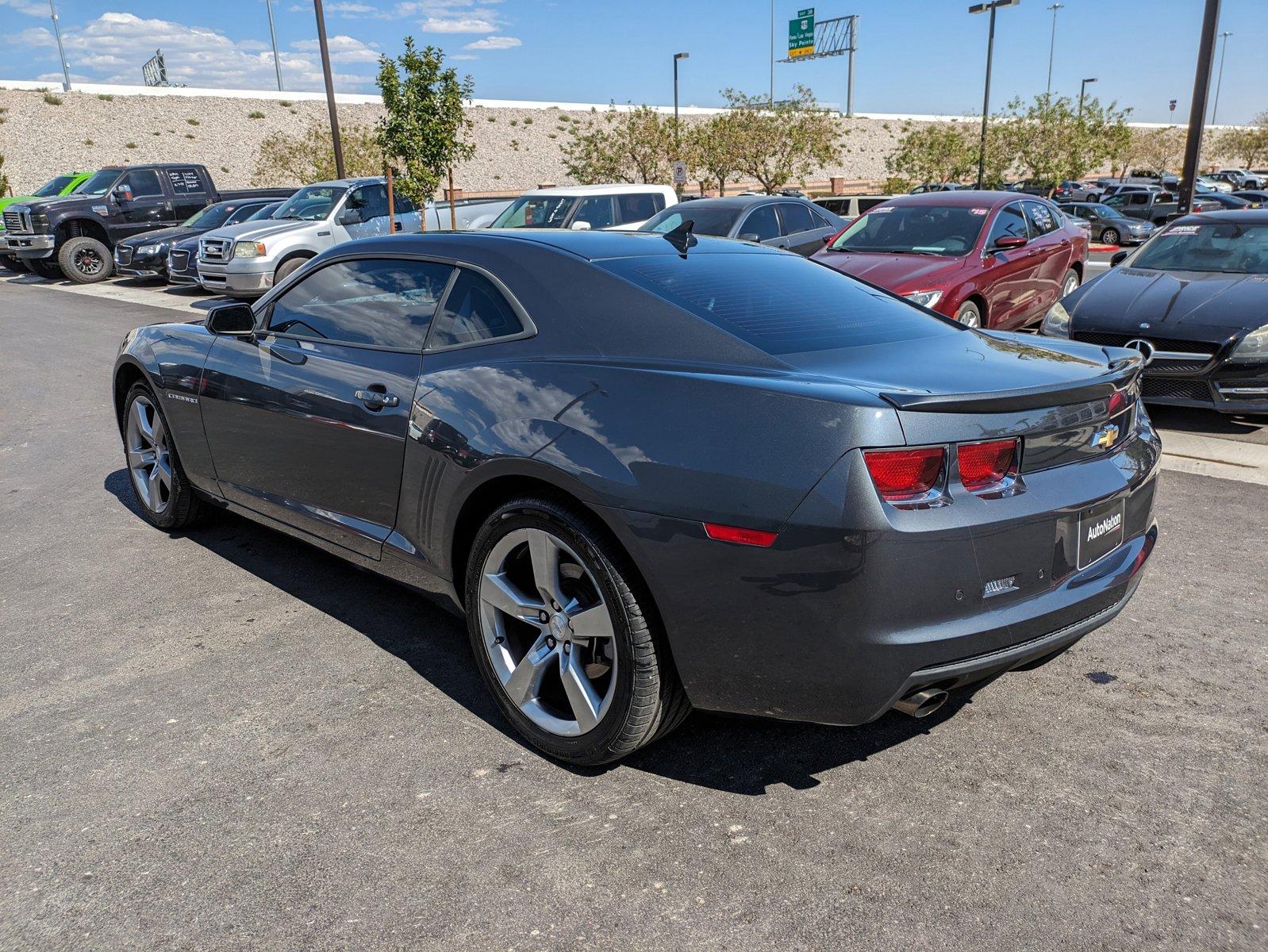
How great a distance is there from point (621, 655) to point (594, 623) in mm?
137

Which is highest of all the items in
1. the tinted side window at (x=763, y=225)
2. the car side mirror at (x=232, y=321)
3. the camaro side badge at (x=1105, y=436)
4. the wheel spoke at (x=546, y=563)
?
the car side mirror at (x=232, y=321)

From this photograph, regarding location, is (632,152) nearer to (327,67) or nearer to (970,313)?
(327,67)

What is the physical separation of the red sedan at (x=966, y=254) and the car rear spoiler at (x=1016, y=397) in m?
6.09

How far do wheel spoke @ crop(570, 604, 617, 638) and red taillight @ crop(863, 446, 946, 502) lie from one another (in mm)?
860

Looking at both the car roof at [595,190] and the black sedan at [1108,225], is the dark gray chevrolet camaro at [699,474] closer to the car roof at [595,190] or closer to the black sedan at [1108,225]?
the car roof at [595,190]

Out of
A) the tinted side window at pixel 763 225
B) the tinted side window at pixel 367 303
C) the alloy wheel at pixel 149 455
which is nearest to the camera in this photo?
the tinted side window at pixel 367 303

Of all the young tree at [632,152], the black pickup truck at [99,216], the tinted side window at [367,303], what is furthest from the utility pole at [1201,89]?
the young tree at [632,152]

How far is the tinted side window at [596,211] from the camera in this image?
14438 millimetres

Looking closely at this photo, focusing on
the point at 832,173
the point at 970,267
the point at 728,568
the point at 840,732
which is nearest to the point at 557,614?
the point at 728,568

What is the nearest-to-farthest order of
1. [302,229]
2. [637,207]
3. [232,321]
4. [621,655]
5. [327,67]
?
[621,655] < [232,321] < [637,207] < [302,229] < [327,67]

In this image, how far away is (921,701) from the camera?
2.63 metres

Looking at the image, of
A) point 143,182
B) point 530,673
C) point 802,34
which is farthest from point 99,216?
point 802,34

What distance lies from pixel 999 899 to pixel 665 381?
1553 mm

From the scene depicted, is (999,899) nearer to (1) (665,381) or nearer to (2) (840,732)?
(2) (840,732)
